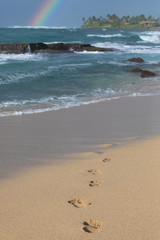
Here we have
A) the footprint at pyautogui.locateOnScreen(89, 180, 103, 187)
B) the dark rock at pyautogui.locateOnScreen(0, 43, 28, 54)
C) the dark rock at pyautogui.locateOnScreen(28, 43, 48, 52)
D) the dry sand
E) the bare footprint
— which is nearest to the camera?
the dry sand

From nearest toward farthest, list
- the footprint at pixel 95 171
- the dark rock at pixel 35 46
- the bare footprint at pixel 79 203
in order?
the bare footprint at pixel 79 203 < the footprint at pixel 95 171 < the dark rock at pixel 35 46

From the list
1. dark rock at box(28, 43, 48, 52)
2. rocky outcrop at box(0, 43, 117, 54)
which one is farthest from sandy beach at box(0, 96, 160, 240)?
dark rock at box(28, 43, 48, 52)

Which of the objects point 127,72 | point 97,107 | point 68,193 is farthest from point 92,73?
point 68,193

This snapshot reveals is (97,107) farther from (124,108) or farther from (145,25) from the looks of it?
(145,25)

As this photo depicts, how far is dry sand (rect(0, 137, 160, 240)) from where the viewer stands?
2.51m

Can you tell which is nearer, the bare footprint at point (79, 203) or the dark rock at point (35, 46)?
the bare footprint at point (79, 203)

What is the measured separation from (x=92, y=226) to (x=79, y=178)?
1010 mm

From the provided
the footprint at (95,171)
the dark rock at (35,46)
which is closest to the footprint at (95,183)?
the footprint at (95,171)

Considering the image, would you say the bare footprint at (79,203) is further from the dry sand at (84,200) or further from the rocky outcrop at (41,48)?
the rocky outcrop at (41,48)

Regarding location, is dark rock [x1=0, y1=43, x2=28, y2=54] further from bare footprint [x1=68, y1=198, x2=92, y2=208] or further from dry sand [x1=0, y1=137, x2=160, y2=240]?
bare footprint [x1=68, y1=198, x2=92, y2=208]

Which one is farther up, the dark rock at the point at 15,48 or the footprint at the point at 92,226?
the dark rock at the point at 15,48

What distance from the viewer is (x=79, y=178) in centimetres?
356

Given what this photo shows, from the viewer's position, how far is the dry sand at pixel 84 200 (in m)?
2.51

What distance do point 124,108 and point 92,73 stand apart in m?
6.44
